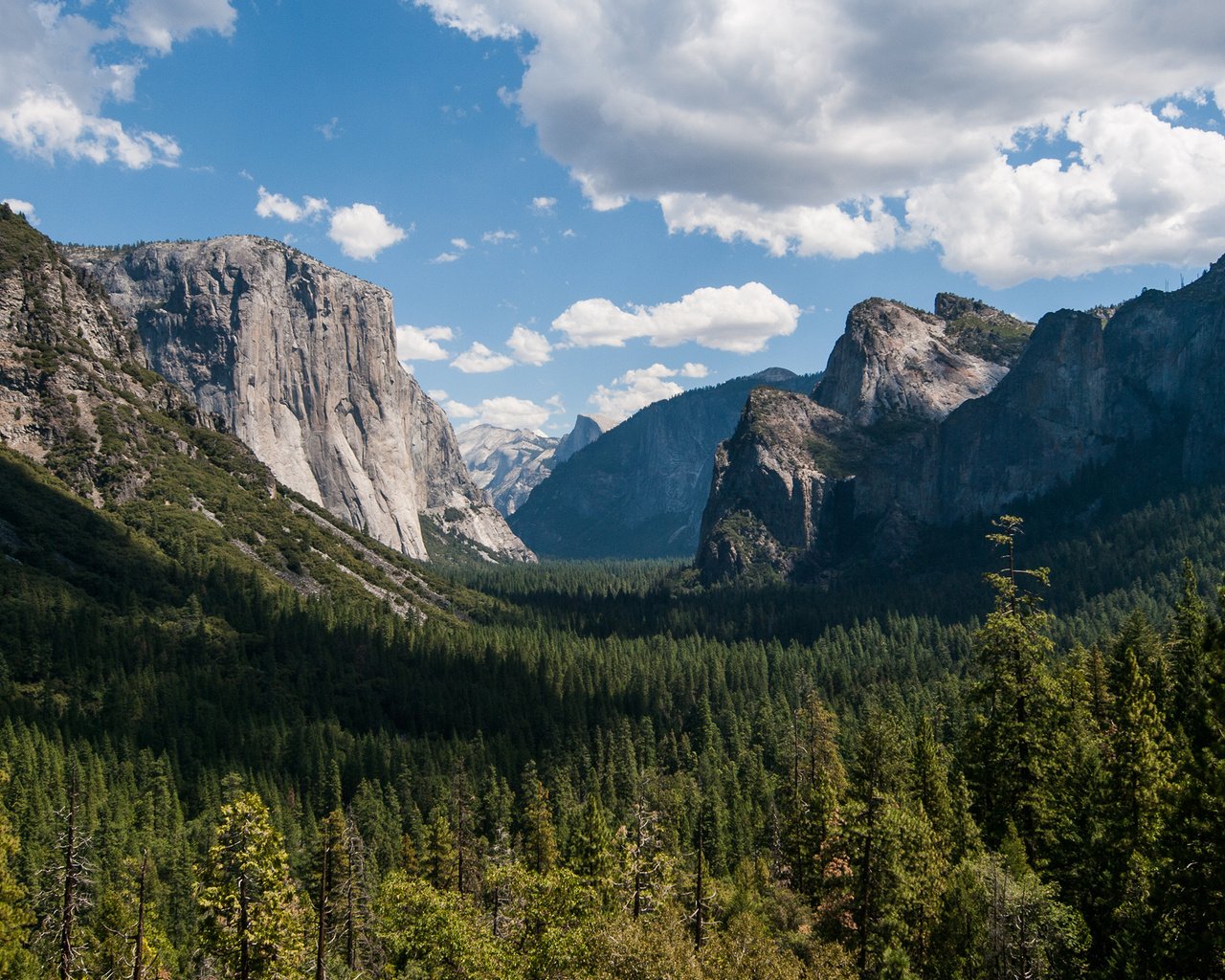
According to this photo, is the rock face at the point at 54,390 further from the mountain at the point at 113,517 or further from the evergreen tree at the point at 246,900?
the evergreen tree at the point at 246,900

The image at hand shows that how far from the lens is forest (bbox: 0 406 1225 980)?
2869 cm

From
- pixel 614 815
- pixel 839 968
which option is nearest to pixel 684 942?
pixel 839 968

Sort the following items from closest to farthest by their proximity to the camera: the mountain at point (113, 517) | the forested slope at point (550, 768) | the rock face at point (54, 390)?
the forested slope at point (550, 768), the mountain at point (113, 517), the rock face at point (54, 390)

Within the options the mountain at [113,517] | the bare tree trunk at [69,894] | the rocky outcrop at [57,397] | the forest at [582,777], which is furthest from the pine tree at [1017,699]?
the rocky outcrop at [57,397]

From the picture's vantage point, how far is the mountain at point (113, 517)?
134750 millimetres

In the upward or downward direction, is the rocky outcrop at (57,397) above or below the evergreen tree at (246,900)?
above

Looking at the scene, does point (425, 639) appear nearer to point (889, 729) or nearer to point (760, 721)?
point (760, 721)

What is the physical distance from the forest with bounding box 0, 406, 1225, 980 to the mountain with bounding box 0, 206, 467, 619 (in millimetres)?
1127

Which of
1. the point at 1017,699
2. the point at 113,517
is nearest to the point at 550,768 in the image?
the point at 1017,699

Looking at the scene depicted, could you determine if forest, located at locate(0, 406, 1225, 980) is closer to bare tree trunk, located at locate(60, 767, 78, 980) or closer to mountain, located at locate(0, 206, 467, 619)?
bare tree trunk, located at locate(60, 767, 78, 980)

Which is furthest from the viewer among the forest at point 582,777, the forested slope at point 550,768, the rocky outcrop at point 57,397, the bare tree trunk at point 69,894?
the rocky outcrop at point 57,397

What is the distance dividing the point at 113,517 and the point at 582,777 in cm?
11320

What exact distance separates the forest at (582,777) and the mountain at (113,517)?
113cm

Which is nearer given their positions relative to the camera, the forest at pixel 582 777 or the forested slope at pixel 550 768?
the forest at pixel 582 777
